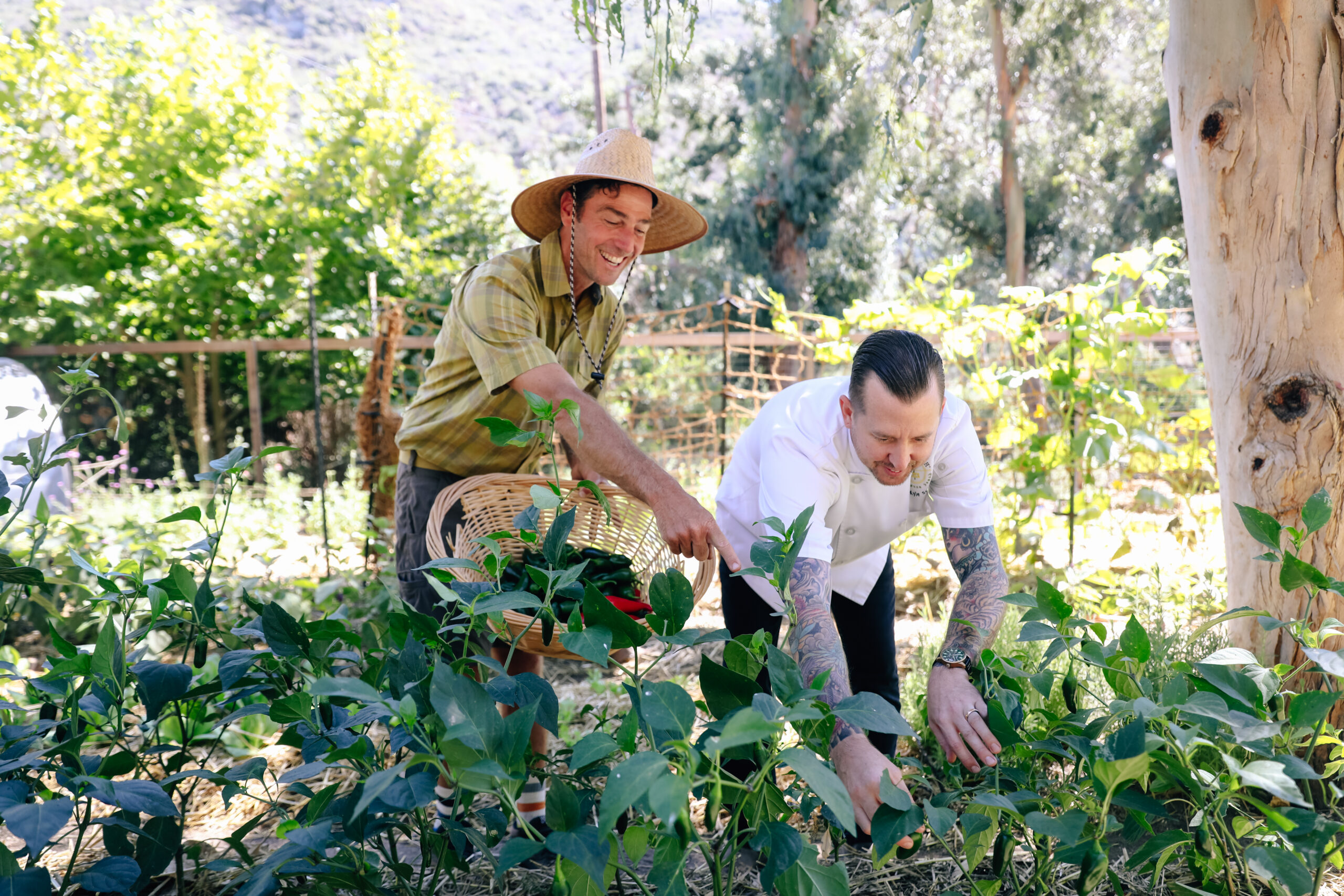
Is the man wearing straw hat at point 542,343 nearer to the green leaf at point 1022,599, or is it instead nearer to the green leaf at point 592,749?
the green leaf at point 1022,599

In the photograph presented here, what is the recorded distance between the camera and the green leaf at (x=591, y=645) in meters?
0.83

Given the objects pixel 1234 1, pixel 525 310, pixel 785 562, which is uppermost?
pixel 1234 1

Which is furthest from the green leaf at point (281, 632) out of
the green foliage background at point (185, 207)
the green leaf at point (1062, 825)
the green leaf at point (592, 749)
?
the green foliage background at point (185, 207)

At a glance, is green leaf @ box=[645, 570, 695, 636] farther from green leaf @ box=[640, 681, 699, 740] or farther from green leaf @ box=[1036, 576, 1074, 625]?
green leaf @ box=[1036, 576, 1074, 625]

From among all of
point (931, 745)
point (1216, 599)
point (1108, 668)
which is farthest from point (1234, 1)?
point (1216, 599)

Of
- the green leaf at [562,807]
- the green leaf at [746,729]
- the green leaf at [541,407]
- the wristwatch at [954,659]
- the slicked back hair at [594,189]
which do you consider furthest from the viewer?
the slicked back hair at [594,189]

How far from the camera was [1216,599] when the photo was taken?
109 inches

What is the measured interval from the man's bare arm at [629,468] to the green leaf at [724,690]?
407mm

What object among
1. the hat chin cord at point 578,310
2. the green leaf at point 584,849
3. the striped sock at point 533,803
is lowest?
the striped sock at point 533,803

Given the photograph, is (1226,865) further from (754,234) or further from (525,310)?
(754,234)

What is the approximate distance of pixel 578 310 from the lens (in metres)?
2.12

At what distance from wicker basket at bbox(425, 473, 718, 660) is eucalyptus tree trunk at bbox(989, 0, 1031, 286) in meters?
12.1

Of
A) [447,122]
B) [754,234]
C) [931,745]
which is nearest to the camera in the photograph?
[931,745]

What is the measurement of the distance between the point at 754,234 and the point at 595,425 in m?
9.97
